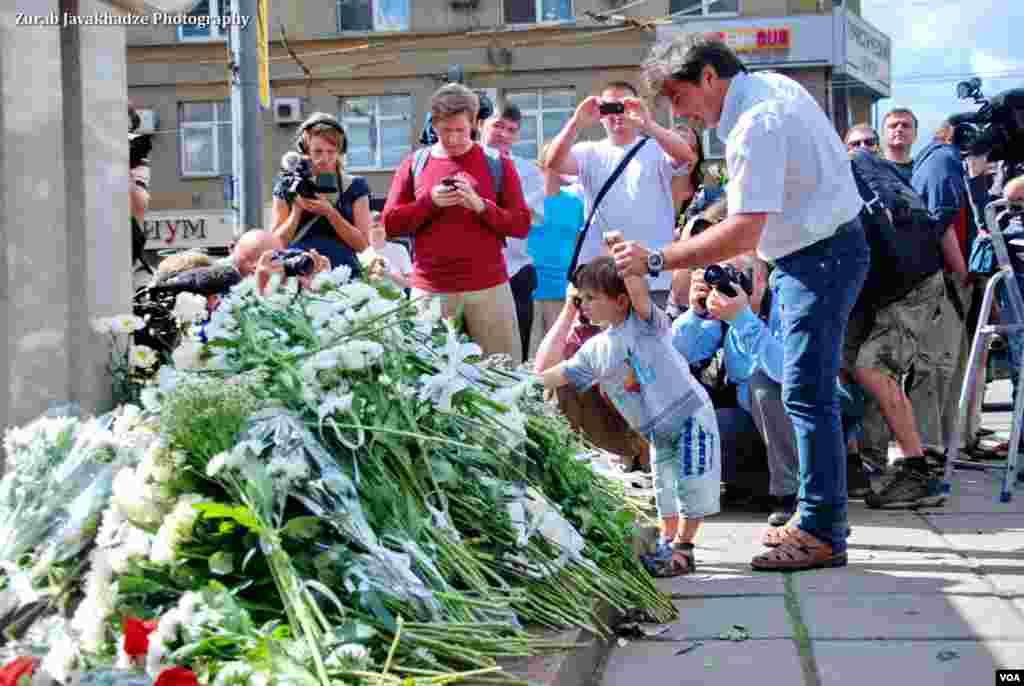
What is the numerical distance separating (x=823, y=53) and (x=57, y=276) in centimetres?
2939

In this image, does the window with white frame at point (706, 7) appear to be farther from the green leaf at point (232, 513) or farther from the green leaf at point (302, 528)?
the green leaf at point (232, 513)

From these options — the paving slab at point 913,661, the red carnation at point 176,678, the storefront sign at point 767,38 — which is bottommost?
the paving slab at point 913,661

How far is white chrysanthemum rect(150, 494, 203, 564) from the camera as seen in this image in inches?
125

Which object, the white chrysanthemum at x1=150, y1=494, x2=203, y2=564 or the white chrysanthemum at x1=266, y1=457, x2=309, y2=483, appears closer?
the white chrysanthemum at x1=150, y1=494, x2=203, y2=564

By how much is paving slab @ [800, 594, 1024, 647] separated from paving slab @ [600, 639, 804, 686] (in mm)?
227

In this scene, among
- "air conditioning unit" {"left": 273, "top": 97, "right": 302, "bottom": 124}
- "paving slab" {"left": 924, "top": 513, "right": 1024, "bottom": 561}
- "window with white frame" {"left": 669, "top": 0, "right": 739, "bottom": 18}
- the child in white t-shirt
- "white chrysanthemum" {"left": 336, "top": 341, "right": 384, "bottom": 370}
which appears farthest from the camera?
"air conditioning unit" {"left": 273, "top": 97, "right": 302, "bottom": 124}

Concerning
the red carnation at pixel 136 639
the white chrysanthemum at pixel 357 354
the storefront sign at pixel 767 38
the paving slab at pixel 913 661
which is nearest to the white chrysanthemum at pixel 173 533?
the red carnation at pixel 136 639

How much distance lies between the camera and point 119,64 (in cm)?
469

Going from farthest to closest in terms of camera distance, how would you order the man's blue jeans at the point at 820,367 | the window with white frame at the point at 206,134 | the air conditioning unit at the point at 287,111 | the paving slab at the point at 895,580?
the window with white frame at the point at 206,134 < the air conditioning unit at the point at 287,111 < the man's blue jeans at the point at 820,367 < the paving slab at the point at 895,580

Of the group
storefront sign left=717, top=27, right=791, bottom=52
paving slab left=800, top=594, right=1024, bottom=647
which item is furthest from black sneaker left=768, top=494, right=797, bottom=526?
storefront sign left=717, top=27, right=791, bottom=52

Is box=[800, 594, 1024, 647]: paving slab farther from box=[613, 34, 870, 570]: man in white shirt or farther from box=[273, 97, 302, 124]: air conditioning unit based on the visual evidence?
box=[273, 97, 302, 124]: air conditioning unit

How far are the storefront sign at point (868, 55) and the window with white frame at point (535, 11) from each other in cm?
659

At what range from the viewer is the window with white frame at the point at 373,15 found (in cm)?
3312

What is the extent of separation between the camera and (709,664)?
3.93 metres
